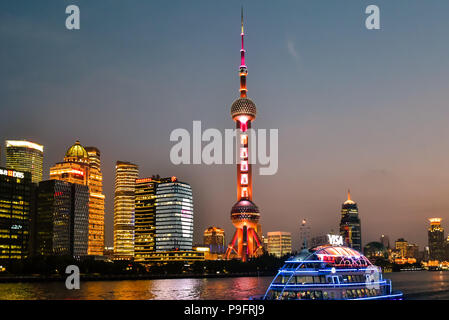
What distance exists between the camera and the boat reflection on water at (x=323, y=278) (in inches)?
2579

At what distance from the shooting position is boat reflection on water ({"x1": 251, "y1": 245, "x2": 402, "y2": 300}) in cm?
6550

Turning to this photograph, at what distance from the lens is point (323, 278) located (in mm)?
66500

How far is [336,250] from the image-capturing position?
72.1 metres
